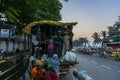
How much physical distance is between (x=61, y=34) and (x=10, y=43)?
24.3 metres

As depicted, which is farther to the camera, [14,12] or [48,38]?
[48,38]

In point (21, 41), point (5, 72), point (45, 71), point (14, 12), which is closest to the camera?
point (14, 12)

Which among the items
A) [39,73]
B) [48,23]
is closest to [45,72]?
[39,73]

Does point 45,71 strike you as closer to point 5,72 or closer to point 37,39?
point 5,72

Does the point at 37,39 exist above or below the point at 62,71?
above

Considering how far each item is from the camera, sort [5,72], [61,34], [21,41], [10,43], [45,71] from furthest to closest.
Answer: [21,41]
[10,43]
[61,34]
[45,71]
[5,72]

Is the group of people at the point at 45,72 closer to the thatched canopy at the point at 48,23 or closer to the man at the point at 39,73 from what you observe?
the man at the point at 39,73

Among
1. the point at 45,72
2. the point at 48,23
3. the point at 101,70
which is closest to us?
the point at 45,72

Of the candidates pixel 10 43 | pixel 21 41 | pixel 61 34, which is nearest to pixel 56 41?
pixel 61 34

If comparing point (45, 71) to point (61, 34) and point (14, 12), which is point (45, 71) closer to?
point (14, 12)

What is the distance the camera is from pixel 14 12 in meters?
10.6

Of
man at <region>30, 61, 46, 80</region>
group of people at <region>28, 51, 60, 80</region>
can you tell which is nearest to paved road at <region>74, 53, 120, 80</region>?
group of people at <region>28, 51, 60, 80</region>

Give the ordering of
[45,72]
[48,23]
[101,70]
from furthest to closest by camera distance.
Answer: [101,70] → [48,23] → [45,72]

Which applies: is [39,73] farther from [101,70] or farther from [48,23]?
[101,70]
